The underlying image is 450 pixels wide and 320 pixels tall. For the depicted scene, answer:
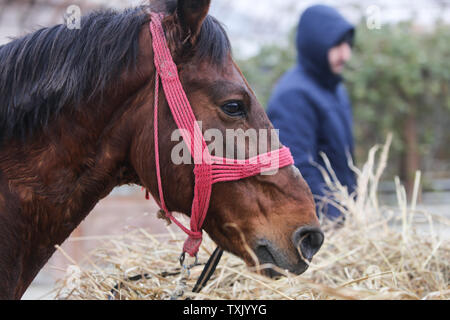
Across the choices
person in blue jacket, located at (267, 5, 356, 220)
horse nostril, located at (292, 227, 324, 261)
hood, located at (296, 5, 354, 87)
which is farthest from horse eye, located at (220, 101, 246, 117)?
hood, located at (296, 5, 354, 87)

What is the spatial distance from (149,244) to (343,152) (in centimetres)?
143

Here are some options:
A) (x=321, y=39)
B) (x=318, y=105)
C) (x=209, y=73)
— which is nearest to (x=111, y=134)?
(x=209, y=73)

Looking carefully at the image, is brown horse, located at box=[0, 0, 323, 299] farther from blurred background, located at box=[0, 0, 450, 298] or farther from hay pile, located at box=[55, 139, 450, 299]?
blurred background, located at box=[0, 0, 450, 298]

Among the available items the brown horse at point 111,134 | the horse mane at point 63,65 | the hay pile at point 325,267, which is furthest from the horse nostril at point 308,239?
the horse mane at point 63,65

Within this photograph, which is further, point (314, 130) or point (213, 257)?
point (314, 130)

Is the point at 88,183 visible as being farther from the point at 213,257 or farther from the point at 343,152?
the point at 343,152

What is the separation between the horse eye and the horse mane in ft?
0.45

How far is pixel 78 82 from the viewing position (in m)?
1.28

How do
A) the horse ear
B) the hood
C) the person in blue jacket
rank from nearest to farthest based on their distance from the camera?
the horse ear → the person in blue jacket → the hood

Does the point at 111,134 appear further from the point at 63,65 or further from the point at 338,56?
the point at 338,56

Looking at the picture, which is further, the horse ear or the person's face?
the person's face

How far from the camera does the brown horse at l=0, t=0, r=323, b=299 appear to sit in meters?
1.27

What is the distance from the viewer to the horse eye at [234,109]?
4.31 feet

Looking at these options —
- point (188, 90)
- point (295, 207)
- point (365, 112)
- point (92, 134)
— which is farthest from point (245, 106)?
point (365, 112)
